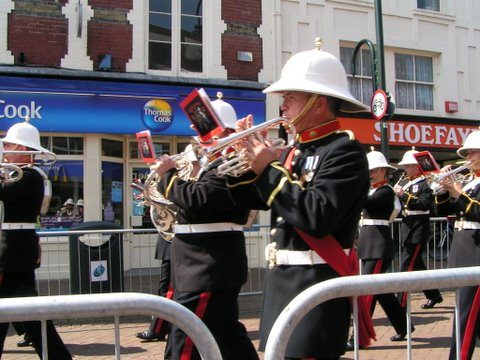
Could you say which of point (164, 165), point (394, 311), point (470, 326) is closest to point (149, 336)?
point (394, 311)

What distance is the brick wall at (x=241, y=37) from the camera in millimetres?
12727

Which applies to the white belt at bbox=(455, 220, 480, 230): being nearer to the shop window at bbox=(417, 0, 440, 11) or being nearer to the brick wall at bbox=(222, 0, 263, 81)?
the brick wall at bbox=(222, 0, 263, 81)

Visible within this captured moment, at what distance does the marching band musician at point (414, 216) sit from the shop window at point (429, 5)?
7967mm

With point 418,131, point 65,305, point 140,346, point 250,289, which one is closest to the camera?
point 65,305

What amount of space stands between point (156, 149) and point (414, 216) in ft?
19.2

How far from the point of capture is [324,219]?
99.0 inches

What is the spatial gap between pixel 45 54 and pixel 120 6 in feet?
5.85

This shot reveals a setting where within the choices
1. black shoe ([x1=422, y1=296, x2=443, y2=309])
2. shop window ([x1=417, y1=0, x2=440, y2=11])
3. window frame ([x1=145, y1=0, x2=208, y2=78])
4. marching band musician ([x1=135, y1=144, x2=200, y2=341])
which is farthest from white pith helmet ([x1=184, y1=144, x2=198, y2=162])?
shop window ([x1=417, y1=0, x2=440, y2=11])

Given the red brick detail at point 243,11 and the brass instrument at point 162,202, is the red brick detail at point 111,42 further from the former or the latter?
the brass instrument at point 162,202

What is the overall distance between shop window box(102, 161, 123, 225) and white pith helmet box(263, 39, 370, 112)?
9.27 metres

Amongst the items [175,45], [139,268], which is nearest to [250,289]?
[139,268]

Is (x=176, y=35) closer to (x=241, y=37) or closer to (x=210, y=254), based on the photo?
(x=241, y=37)

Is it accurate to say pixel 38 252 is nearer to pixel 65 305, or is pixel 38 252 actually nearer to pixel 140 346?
pixel 140 346

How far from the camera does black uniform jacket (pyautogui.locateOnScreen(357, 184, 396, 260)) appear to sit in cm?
666
